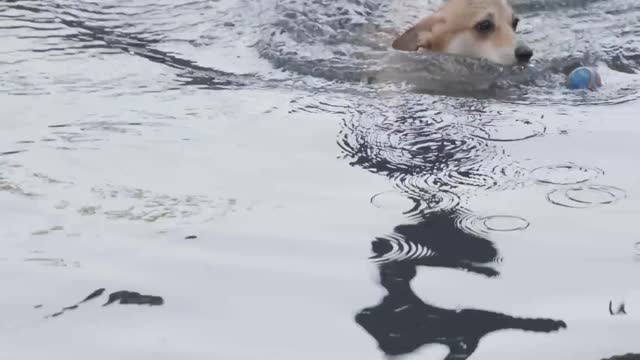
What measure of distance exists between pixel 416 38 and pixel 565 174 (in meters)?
2.61

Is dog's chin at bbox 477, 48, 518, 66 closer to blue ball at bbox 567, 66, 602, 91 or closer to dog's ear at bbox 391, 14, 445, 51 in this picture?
dog's ear at bbox 391, 14, 445, 51

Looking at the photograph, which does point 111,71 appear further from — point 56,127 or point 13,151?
point 13,151

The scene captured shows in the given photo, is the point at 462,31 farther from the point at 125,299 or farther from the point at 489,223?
the point at 125,299

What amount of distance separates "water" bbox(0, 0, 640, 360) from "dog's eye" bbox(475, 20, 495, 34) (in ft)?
1.93

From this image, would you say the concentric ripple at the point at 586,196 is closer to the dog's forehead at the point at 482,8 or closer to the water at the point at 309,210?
the water at the point at 309,210

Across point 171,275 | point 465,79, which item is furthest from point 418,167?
point 465,79

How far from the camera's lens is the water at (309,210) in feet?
7.10

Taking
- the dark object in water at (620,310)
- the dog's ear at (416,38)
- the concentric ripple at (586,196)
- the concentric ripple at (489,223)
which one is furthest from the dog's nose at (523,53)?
the dark object in water at (620,310)

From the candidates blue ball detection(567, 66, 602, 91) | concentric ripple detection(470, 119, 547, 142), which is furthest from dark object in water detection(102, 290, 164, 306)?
blue ball detection(567, 66, 602, 91)

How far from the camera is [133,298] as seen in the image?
2.32 metres

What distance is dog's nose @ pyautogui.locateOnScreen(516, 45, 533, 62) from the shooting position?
5188mm

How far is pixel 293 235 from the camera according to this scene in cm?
268

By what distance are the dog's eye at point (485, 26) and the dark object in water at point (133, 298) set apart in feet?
11.9

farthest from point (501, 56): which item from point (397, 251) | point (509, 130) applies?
point (397, 251)
